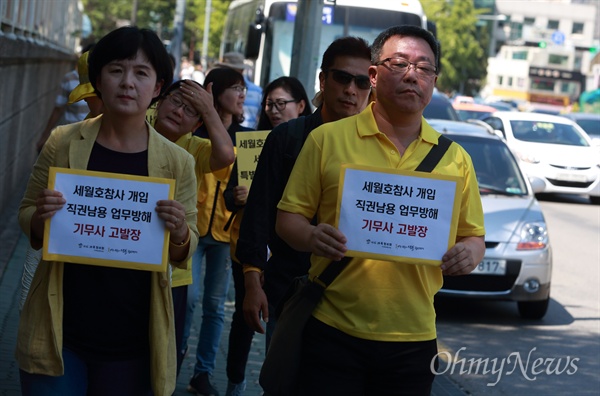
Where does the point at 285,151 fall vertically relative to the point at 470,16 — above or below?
below

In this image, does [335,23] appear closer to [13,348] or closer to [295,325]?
[13,348]

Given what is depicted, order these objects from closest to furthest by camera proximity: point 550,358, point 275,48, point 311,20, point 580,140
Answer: point 550,358
point 311,20
point 275,48
point 580,140

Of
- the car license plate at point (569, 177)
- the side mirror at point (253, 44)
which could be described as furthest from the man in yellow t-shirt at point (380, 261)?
the car license plate at point (569, 177)

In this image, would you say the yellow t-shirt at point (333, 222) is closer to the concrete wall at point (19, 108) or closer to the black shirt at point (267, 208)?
the black shirt at point (267, 208)

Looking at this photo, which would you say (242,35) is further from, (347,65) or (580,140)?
(347,65)

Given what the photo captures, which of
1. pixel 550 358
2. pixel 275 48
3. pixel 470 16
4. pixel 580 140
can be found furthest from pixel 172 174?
pixel 470 16

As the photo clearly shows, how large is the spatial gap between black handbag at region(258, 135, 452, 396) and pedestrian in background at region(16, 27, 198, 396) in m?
0.36

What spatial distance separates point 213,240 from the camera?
6.57 metres

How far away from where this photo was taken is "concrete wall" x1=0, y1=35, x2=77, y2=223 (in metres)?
10.5

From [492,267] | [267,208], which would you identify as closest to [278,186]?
[267,208]

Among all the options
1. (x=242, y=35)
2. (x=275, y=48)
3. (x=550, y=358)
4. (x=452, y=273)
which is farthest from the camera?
(x=242, y=35)

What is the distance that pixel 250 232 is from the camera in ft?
15.8

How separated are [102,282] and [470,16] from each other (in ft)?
260

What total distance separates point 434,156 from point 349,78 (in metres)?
1.13
